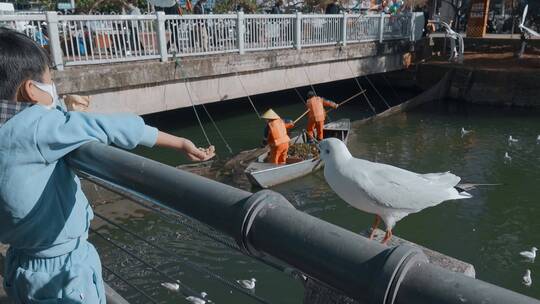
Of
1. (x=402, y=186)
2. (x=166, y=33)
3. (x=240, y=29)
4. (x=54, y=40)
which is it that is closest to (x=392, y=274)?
(x=402, y=186)

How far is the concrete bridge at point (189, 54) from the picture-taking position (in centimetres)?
888

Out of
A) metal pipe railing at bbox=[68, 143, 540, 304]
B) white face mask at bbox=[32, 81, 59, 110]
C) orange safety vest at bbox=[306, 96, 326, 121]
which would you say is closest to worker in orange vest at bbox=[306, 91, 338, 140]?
orange safety vest at bbox=[306, 96, 326, 121]

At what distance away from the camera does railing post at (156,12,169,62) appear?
9.66 m

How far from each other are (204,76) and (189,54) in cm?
68

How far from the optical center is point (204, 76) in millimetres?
11117

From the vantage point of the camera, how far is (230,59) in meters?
11.4

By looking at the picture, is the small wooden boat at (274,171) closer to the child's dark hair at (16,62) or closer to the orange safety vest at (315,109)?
the orange safety vest at (315,109)

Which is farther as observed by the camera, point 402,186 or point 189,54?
Result: point 189,54

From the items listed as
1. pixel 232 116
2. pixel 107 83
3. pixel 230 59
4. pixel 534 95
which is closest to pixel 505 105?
pixel 534 95

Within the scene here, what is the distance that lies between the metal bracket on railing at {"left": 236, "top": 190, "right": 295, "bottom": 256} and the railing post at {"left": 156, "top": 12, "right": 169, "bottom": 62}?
30.5 ft

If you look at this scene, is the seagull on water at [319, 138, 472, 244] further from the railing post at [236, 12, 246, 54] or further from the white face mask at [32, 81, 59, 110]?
the railing post at [236, 12, 246, 54]

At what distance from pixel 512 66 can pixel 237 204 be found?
1966cm

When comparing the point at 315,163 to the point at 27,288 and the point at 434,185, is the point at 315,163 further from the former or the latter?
the point at 27,288

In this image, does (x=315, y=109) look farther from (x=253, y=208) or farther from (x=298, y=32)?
(x=253, y=208)
